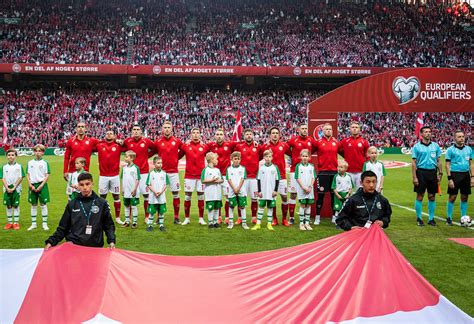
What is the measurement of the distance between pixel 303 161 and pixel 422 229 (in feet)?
10.3

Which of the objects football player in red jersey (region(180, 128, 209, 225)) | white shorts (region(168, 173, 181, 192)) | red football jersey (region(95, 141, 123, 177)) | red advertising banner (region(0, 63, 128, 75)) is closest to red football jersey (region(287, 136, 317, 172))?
football player in red jersey (region(180, 128, 209, 225))

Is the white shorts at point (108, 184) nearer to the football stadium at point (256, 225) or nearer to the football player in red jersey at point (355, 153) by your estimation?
the football stadium at point (256, 225)

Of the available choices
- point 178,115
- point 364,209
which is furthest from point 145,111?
point 364,209

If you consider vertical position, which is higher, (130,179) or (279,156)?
(279,156)

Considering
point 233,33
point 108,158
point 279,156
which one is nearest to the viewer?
point 108,158

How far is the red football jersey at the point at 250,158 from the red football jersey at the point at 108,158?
298 centimetres

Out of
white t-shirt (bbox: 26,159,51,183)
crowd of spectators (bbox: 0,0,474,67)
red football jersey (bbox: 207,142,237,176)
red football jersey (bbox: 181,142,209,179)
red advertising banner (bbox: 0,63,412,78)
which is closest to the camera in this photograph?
white t-shirt (bbox: 26,159,51,183)

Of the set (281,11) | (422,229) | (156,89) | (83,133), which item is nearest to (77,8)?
(156,89)

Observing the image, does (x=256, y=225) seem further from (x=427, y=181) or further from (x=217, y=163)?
(x=427, y=181)

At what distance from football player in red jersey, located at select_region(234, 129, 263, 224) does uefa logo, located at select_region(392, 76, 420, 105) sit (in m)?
3.99

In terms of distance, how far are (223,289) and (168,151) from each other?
6.86 meters

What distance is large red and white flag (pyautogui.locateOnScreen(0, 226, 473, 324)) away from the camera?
175 inches

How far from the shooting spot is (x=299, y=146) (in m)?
11.7

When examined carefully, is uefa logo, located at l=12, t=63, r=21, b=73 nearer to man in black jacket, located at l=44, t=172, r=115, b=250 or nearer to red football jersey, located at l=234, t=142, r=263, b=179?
red football jersey, located at l=234, t=142, r=263, b=179
